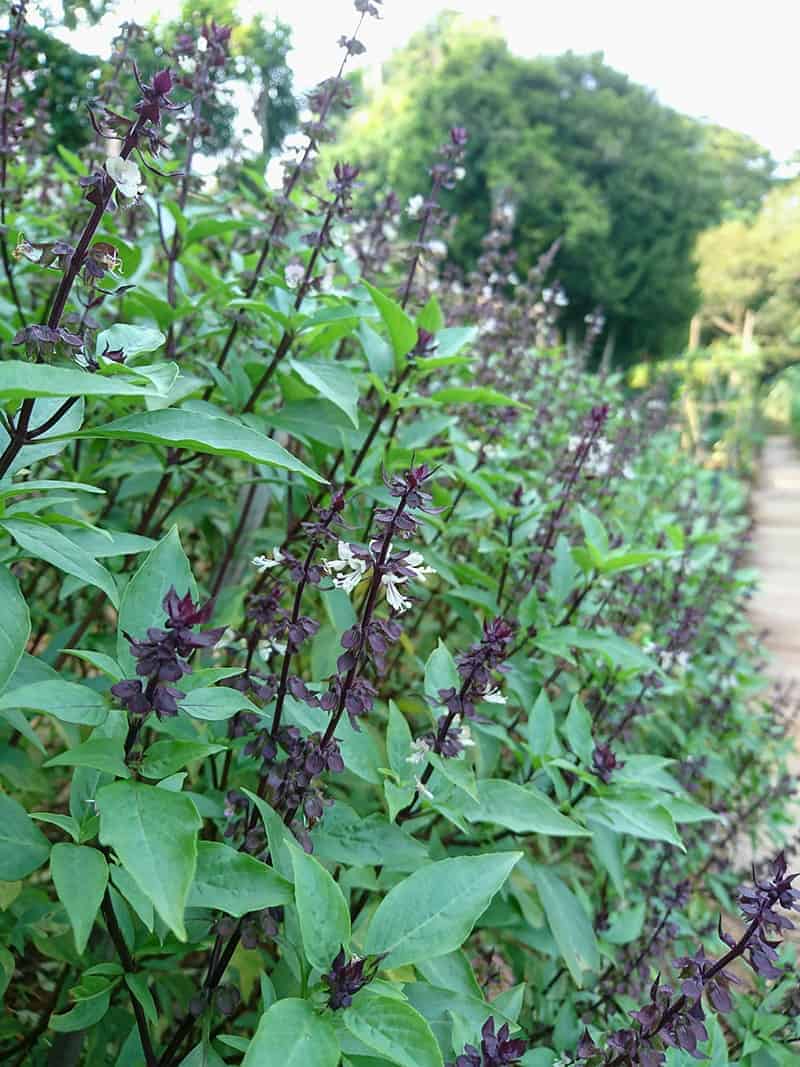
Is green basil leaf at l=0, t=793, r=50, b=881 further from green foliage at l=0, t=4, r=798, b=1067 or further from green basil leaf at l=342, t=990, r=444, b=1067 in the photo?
green basil leaf at l=342, t=990, r=444, b=1067

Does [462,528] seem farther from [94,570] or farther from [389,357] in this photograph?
[94,570]

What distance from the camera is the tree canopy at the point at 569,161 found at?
1492 centimetres

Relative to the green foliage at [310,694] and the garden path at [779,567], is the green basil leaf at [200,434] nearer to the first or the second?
the green foliage at [310,694]

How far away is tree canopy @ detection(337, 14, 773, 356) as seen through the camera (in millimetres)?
14922

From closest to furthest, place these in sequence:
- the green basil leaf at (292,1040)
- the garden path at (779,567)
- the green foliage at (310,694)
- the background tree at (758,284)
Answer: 1. the green basil leaf at (292,1040)
2. the green foliage at (310,694)
3. the garden path at (779,567)
4. the background tree at (758,284)

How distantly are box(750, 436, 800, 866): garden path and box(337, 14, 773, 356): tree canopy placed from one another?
4349 mm

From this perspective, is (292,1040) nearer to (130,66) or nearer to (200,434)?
(200,434)

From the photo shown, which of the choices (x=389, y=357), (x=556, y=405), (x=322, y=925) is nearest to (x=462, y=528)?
(x=389, y=357)

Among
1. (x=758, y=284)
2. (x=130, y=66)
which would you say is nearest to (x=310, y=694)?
(x=130, y=66)

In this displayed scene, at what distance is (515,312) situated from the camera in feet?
10.7

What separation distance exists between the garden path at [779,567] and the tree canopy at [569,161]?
435 centimetres

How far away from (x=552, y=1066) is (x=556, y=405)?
3582 mm

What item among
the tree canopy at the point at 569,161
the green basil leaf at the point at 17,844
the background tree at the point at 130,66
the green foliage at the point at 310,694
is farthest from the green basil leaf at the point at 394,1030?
the tree canopy at the point at 569,161

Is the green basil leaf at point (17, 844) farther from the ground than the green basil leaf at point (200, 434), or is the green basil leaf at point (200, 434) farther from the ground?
the green basil leaf at point (200, 434)
